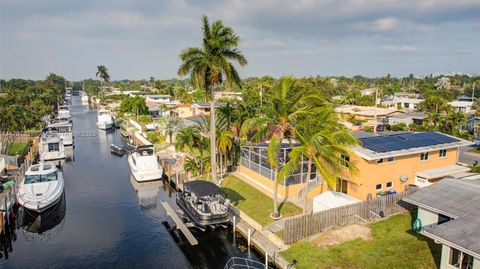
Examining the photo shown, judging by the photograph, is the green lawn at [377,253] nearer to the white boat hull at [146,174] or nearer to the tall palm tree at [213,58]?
A: the tall palm tree at [213,58]

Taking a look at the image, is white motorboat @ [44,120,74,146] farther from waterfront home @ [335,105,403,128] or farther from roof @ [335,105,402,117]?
roof @ [335,105,402,117]

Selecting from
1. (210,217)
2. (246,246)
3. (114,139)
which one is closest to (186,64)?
(210,217)

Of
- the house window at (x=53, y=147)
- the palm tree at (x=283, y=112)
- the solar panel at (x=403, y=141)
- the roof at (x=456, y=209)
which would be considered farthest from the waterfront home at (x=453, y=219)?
the house window at (x=53, y=147)

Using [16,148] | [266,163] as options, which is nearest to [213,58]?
[266,163]

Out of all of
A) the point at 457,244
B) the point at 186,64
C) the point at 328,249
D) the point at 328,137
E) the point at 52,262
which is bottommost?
the point at 52,262

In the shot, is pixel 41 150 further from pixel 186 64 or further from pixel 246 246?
pixel 246 246

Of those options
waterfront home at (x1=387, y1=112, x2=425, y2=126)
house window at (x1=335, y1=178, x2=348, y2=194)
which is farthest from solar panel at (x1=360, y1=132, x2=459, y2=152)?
waterfront home at (x1=387, y1=112, x2=425, y2=126)

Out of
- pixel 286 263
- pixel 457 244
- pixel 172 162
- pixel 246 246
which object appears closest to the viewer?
pixel 457 244

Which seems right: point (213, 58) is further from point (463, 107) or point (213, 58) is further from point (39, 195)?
point (463, 107)
